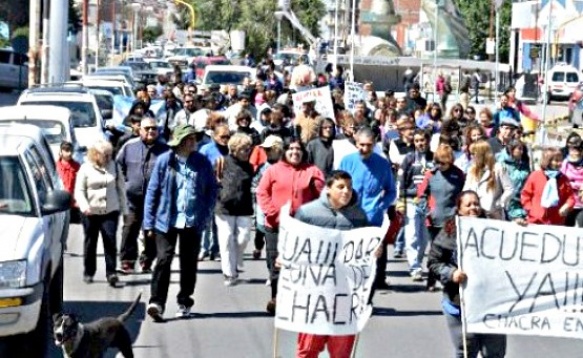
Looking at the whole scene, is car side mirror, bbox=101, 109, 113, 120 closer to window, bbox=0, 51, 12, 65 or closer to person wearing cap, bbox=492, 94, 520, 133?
person wearing cap, bbox=492, 94, 520, 133

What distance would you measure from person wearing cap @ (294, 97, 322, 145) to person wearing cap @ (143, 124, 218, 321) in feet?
17.2

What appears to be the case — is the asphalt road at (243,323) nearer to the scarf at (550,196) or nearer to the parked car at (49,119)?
the scarf at (550,196)

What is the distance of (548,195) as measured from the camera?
1625cm

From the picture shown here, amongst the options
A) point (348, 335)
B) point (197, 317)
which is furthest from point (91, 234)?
point (348, 335)

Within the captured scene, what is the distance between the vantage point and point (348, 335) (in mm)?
10102

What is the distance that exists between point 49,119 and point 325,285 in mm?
14381

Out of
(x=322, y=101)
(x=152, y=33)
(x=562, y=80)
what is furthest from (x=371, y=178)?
(x=152, y=33)

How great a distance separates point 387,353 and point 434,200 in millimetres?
3042

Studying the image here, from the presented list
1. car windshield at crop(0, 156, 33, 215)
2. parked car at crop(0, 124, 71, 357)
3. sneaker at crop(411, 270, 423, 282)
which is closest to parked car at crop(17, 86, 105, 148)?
sneaker at crop(411, 270, 423, 282)

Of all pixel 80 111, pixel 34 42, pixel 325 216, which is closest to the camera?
pixel 325 216

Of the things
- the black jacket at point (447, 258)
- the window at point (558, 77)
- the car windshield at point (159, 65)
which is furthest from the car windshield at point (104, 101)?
the window at point (558, 77)

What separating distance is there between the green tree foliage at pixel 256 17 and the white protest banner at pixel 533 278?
7467 cm

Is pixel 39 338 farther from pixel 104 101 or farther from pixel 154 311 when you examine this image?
pixel 104 101

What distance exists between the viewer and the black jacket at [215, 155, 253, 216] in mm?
15859
